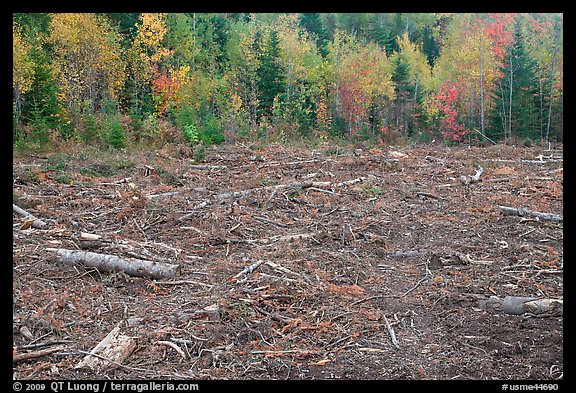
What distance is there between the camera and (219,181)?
13.9 m

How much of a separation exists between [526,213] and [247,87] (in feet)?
83.4

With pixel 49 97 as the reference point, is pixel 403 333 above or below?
below

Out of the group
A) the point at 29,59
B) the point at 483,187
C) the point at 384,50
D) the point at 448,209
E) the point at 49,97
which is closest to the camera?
the point at 448,209

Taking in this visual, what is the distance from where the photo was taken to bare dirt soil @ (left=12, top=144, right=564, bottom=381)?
15.1ft

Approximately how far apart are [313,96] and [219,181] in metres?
22.1

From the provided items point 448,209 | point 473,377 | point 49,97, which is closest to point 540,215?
point 448,209

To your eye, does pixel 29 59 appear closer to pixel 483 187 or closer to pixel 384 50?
pixel 483 187

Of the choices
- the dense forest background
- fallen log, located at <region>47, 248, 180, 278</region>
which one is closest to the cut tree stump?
fallen log, located at <region>47, 248, 180, 278</region>

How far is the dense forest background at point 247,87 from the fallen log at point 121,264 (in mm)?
13406

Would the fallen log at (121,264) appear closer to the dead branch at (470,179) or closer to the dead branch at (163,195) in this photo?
the dead branch at (163,195)

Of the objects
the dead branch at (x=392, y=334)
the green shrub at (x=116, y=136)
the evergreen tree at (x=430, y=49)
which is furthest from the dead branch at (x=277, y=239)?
the evergreen tree at (x=430, y=49)

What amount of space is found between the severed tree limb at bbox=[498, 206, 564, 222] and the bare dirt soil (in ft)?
0.34

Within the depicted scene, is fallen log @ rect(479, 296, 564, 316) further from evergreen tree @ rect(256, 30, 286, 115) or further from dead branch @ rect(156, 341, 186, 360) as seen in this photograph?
evergreen tree @ rect(256, 30, 286, 115)

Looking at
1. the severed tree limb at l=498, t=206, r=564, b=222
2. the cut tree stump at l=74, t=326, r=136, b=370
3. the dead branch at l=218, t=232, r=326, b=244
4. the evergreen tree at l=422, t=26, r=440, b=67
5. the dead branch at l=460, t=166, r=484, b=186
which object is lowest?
the dead branch at l=460, t=166, r=484, b=186
